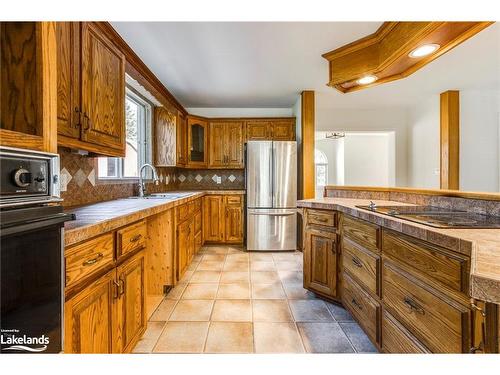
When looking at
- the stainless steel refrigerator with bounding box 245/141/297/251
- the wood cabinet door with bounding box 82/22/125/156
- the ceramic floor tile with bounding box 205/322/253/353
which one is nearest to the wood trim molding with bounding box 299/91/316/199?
the stainless steel refrigerator with bounding box 245/141/297/251

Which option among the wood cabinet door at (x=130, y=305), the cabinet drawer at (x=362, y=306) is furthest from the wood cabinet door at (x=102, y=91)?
the cabinet drawer at (x=362, y=306)

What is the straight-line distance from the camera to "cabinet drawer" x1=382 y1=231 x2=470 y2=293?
38.2 inches

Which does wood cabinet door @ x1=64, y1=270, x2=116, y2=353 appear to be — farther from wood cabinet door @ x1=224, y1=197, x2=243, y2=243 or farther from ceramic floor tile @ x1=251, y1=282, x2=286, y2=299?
wood cabinet door @ x1=224, y1=197, x2=243, y2=243

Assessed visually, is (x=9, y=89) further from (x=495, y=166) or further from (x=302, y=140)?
(x=495, y=166)

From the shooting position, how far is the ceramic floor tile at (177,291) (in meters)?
2.47

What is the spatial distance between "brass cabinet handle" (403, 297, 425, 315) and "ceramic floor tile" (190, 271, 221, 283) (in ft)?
6.38

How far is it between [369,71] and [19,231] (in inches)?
107

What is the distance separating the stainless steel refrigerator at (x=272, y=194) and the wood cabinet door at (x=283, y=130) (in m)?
0.54

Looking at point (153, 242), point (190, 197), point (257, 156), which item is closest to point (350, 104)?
point (257, 156)

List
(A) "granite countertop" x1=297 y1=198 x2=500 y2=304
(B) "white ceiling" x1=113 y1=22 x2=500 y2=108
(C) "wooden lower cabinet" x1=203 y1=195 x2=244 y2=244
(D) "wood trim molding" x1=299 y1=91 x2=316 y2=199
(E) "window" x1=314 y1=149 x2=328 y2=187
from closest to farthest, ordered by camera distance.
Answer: (A) "granite countertop" x1=297 y1=198 x2=500 y2=304 < (B) "white ceiling" x1=113 y1=22 x2=500 y2=108 < (D) "wood trim molding" x1=299 y1=91 x2=316 y2=199 < (C) "wooden lower cabinet" x1=203 y1=195 x2=244 y2=244 < (E) "window" x1=314 y1=149 x2=328 y2=187

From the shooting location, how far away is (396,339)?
1.37 m

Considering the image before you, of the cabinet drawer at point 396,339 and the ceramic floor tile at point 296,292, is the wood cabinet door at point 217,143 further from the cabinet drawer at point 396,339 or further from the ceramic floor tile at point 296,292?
the cabinet drawer at point 396,339

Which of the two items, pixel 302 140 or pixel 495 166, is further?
pixel 495 166
